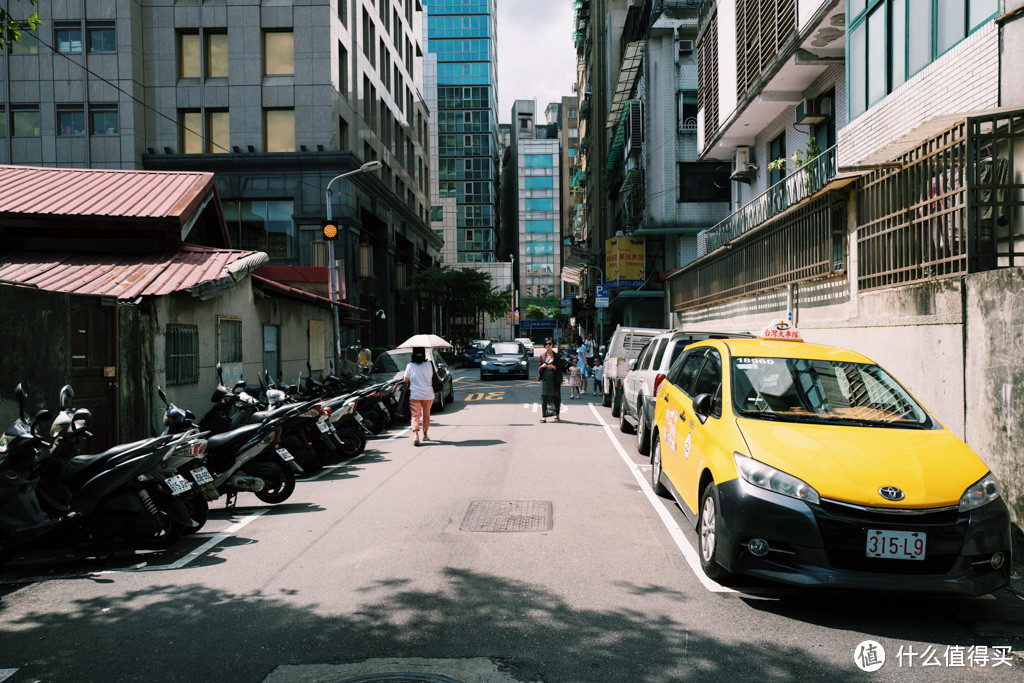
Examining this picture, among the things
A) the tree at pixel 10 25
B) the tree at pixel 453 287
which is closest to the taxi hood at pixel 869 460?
the tree at pixel 10 25

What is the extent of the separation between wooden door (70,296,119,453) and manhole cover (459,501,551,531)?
5.63 metres

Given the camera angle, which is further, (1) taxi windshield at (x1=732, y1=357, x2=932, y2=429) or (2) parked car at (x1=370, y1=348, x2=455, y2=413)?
(2) parked car at (x1=370, y1=348, x2=455, y2=413)

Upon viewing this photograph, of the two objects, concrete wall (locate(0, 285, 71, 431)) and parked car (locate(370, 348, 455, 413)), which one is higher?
concrete wall (locate(0, 285, 71, 431))

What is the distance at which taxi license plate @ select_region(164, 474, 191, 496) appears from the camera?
6.41 meters

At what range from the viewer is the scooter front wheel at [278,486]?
27.7ft

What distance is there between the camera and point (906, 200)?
960 centimetres

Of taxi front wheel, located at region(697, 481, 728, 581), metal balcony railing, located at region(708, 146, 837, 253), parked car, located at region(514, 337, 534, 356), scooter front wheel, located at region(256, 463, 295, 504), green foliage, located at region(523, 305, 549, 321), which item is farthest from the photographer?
green foliage, located at region(523, 305, 549, 321)

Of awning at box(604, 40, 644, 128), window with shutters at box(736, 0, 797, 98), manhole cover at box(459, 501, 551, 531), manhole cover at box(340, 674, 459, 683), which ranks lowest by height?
manhole cover at box(459, 501, 551, 531)

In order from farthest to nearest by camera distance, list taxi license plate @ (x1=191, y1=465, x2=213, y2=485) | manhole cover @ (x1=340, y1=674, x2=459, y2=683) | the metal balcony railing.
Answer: the metal balcony railing → taxi license plate @ (x1=191, y1=465, x2=213, y2=485) → manhole cover @ (x1=340, y1=674, x2=459, y2=683)

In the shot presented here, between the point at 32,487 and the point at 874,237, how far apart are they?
34.8 feet

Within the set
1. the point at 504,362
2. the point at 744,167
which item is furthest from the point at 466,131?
the point at 744,167

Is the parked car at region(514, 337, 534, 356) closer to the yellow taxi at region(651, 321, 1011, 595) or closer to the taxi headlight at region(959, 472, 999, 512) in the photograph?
the yellow taxi at region(651, 321, 1011, 595)

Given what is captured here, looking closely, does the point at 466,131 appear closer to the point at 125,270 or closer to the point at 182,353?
the point at 125,270

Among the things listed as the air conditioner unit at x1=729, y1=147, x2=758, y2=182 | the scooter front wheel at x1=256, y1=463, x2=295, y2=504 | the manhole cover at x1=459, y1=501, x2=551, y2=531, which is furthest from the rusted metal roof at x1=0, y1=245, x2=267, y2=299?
the air conditioner unit at x1=729, y1=147, x2=758, y2=182
